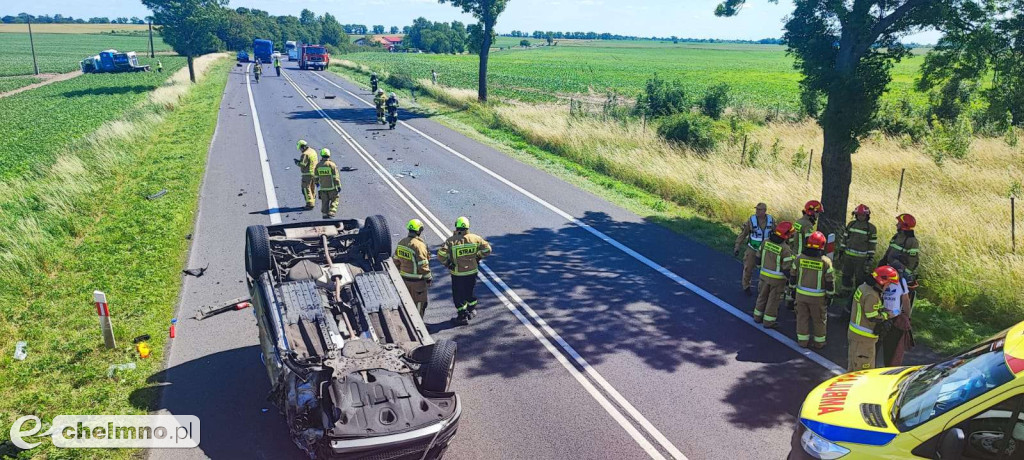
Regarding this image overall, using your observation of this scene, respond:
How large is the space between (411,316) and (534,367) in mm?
1789

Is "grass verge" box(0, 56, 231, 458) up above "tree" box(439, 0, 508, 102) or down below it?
below

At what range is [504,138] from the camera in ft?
84.0

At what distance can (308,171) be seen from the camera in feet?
49.0

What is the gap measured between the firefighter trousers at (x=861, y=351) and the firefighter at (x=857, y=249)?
294 centimetres

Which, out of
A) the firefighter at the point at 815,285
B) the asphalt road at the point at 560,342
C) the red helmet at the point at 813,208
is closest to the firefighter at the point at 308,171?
the asphalt road at the point at 560,342

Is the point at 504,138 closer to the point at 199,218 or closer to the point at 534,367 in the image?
the point at 199,218

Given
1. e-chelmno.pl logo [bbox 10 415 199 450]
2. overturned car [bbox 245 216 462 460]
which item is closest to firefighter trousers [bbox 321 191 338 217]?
overturned car [bbox 245 216 462 460]

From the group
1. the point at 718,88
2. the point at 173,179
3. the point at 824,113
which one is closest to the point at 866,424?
the point at 824,113

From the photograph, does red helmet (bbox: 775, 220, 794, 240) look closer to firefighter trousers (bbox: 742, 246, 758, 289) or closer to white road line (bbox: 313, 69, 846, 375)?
firefighter trousers (bbox: 742, 246, 758, 289)

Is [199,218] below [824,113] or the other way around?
below

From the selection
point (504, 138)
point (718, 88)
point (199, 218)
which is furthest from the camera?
point (718, 88)

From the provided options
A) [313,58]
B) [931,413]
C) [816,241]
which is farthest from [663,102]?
[313,58]

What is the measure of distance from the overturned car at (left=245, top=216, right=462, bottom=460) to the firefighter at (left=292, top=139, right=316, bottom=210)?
20.4 feet

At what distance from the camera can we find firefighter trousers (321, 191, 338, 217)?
47.6 ft
